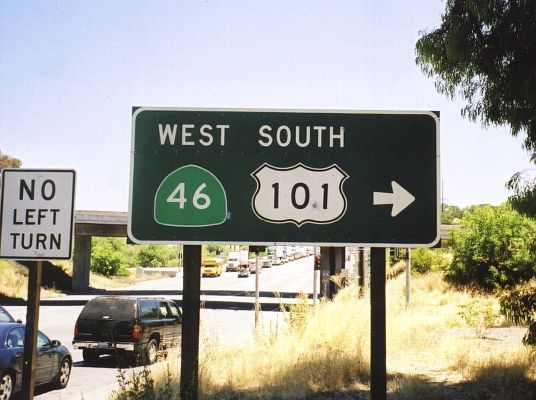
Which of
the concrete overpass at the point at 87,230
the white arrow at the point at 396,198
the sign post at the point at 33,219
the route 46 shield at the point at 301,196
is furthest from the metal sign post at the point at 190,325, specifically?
the concrete overpass at the point at 87,230

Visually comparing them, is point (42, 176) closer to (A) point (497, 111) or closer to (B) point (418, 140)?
(B) point (418, 140)

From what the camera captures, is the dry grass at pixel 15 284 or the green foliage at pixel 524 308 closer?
the green foliage at pixel 524 308

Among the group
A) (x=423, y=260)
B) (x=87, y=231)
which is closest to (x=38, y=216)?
(x=423, y=260)

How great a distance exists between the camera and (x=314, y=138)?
489cm

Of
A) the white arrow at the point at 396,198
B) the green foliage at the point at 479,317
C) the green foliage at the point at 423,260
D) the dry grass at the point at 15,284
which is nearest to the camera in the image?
the white arrow at the point at 396,198

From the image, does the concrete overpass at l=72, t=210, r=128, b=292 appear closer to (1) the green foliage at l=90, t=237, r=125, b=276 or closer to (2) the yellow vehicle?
(1) the green foliage at l=90, t=237, r=125, b=276

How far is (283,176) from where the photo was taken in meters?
4.86

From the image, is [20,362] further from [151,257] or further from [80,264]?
[151,257]

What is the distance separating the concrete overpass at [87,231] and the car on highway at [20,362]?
103ft

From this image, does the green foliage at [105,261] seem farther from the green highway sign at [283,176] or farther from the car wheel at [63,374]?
the green highway sign at [283,176]

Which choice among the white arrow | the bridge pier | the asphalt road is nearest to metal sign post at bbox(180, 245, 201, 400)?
the white arrow

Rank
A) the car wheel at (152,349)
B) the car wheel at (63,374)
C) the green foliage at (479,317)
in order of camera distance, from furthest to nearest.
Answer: the green foliage at (479,317) < the car wheel at (152,349) < the car wheel at (63,374)

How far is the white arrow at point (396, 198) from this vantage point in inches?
188

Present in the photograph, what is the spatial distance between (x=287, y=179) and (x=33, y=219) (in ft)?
7.24
